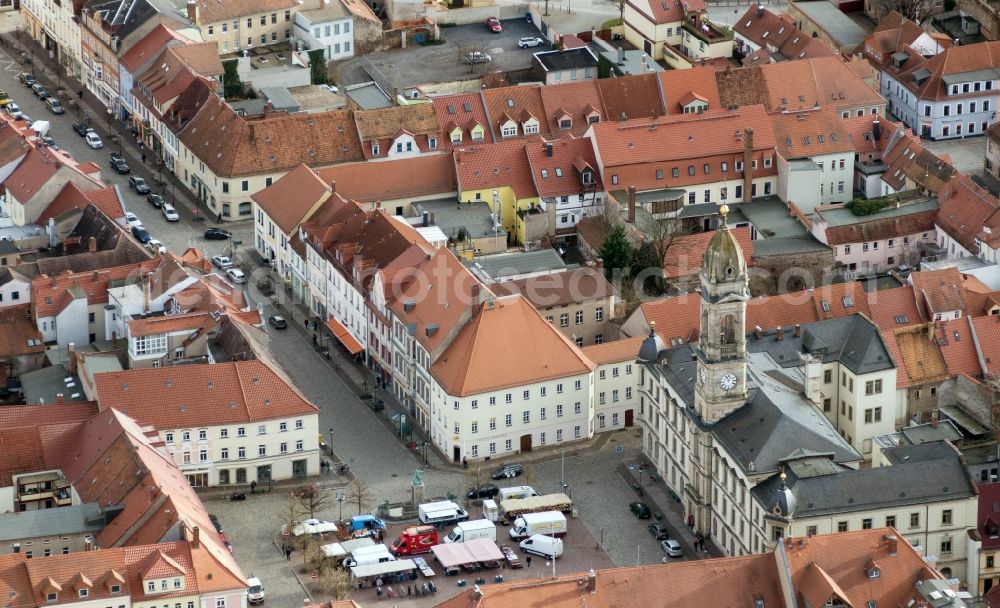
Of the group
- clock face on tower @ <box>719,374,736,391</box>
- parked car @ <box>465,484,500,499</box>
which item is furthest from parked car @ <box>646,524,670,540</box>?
parked car @ <box>465,484,500,499</box>

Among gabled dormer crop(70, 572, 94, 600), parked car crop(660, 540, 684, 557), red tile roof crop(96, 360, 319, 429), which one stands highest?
gabled dormer crop(70, 572, 94, 600)

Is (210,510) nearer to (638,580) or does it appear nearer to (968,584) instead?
(638,580)

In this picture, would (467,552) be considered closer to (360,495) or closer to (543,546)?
(543,546)

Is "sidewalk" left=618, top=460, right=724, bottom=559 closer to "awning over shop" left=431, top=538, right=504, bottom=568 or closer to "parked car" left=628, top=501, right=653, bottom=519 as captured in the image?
"parked car" left=628, top=501, right=653, bottom=519

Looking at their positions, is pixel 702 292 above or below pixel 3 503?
above

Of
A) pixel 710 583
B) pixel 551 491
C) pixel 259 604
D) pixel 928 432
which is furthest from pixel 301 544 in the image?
pixel 928 432

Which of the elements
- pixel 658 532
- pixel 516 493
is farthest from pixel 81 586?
pixel 658 532

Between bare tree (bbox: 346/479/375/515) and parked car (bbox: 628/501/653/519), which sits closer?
parked car (bbox: 628/501/653/519)

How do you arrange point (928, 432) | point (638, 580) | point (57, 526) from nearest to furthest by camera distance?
point (638, 580) < point (57, 526) < point (928, 432)

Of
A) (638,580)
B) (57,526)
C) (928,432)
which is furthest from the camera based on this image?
(928,432)
